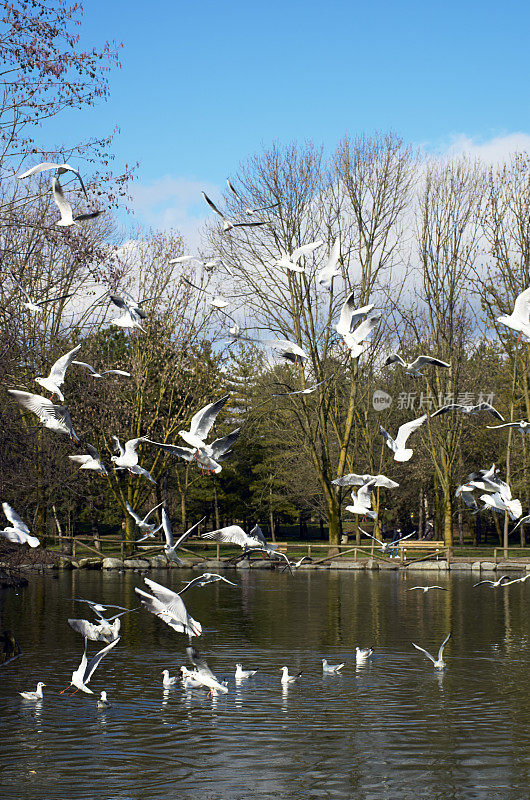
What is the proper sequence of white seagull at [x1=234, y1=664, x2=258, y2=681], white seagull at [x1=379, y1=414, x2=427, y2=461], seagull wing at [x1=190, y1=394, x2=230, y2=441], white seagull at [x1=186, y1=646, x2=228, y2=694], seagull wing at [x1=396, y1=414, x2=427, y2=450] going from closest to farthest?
seagull wing at [x1=190, y1=394, x2=230, y2=441], white seagull at [x1=379, y1=414, x2=427, y2=461], seagull wing at [x1=396, y1=414, x2=427, y2=450], white seagull at [x1=186, y1=646, x2=228, y2=694], white seagull at [x1=234, y1=664, x2=258, y2=681]

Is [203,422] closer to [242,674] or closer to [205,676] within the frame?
[205,676]

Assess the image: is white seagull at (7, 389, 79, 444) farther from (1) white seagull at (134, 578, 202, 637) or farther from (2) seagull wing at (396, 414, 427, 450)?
(2) seagull wing at (396, 414, 427, 450)

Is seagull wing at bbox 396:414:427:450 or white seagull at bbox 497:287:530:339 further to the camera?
seagull wing at bbox 396:414:427:450

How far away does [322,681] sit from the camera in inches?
457

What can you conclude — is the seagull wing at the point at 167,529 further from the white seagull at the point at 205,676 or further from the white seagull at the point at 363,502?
the white seagull at the point at 363,502

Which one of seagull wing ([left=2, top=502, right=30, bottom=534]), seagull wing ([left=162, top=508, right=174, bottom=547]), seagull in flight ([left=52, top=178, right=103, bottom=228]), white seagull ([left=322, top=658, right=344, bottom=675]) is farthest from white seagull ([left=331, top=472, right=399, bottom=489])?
seagull in flight ([left=52, top=178, right=103, bottom=228])

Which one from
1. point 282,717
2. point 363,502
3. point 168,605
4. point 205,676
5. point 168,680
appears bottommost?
point 282,717

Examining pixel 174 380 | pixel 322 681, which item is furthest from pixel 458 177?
pixel 322 681

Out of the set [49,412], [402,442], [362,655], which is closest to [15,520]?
[49,412]

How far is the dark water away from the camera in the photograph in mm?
7570

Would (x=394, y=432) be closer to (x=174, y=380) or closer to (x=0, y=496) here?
(x=174, y=380)

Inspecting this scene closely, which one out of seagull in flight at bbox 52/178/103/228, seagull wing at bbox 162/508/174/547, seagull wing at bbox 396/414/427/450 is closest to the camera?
seagull wing at bbox 162/508/174/547

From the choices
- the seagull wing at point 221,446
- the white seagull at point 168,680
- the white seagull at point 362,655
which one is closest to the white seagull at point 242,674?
the white seagull at point 168,680

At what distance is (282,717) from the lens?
9.73m
